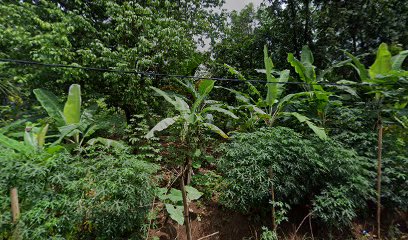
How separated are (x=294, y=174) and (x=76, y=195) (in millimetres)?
2938

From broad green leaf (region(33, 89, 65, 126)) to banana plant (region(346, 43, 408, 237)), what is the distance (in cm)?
526

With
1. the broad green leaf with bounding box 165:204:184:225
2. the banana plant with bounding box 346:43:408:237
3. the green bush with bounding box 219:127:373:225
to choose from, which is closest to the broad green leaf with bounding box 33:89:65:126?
the broad green leaf with bounding box 165:204:184:225

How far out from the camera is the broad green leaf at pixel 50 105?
4.14m

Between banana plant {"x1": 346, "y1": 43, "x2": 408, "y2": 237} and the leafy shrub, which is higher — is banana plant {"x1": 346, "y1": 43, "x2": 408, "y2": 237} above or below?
above

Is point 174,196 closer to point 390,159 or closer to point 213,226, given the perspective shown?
point 213,226

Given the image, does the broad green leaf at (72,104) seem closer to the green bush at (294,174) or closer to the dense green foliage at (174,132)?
the dense green foliage at (174,132)

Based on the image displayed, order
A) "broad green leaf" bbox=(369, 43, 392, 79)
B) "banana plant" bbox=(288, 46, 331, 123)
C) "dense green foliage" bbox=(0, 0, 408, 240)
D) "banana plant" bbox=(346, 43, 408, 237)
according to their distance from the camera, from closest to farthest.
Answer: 1. "dense green foliage" bbox=(0, 0, 408, 240)
2. "banana plant" bbox=(346, 43, 408, 237)
3. "broad green leaf" bbox=(369, 43, 392, 79)
4. "banana plant" bbox=(288, 46, 331, 123)

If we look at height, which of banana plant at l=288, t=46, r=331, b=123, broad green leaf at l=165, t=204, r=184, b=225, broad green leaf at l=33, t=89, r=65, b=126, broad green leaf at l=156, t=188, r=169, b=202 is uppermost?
banana plant at l=288, t=46, r=331, b=123

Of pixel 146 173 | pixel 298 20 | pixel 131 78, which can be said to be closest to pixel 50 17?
pixel 131 78

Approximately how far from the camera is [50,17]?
5.17 m

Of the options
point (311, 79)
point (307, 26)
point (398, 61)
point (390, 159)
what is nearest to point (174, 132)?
point (311, 79)

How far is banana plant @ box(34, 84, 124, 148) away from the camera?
382cm

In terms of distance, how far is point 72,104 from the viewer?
383 centimetres

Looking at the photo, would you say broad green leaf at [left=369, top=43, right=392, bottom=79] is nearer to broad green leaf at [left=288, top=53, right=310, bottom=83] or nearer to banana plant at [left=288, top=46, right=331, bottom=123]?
banana plant at [left=288, top=46, right=331, bottom=123]
